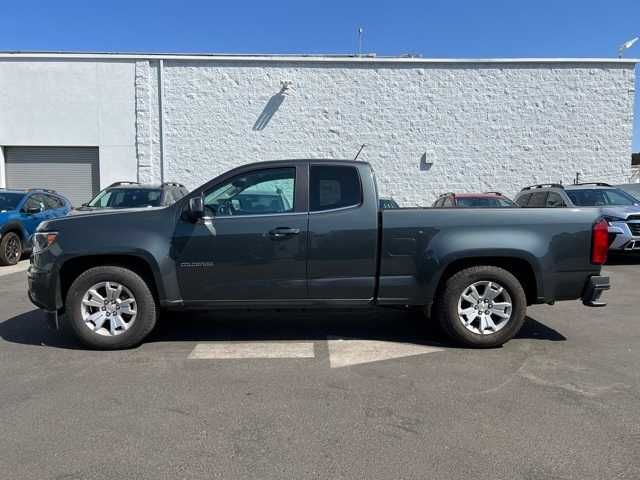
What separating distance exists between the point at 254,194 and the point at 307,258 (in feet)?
2.78

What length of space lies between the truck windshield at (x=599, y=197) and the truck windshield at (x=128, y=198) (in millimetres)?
9264

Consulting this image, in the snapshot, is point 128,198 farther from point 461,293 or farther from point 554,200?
point 554,200

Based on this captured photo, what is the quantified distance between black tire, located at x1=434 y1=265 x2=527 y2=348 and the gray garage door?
1549 centimetres

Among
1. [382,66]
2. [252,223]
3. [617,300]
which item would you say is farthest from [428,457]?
[382,66]

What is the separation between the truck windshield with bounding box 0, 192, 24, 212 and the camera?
11.3 metres

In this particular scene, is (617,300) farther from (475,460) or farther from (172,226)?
(172,226)

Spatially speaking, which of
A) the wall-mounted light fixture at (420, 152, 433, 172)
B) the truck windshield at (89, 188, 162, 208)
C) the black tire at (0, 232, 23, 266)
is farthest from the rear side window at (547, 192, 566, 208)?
the black tire at (0, 232, 23, 266)

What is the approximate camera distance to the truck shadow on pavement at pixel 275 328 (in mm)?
5664

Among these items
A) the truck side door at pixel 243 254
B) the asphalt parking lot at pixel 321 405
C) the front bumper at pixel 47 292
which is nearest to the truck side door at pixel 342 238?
the truck side door at pixel 243 254

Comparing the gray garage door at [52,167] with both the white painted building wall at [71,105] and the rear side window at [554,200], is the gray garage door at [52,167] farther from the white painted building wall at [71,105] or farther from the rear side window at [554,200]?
the rear side window at [554,200]

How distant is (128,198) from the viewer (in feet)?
38.0

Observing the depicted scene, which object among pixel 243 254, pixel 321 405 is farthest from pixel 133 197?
pixel 321 405

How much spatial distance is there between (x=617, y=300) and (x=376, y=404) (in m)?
5.39

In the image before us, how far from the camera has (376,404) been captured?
12.9 ft
